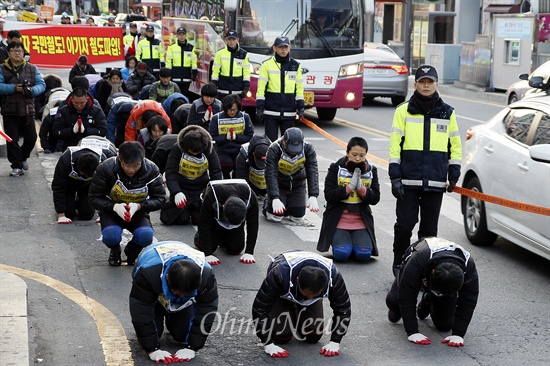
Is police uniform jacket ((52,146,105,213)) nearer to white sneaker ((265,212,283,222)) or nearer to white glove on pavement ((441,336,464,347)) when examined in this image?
white sneaker ((265,212,283,222))

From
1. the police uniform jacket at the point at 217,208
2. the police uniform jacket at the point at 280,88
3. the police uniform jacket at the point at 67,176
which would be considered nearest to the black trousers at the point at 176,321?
the police uniform jacket at the point at 217,208

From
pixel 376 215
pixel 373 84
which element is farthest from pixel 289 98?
pixel 373 84

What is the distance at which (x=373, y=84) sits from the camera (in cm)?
2267

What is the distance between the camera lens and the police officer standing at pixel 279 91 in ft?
45.0

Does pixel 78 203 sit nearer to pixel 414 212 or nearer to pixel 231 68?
pixel 414 212

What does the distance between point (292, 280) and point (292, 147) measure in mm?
3842

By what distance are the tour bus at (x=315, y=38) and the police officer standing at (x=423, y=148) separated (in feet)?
33.4

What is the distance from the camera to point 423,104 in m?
7.95

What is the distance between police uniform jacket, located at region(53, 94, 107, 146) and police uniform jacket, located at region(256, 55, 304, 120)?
8.22 ft

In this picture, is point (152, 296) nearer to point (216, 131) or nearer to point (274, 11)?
point (216, 131)

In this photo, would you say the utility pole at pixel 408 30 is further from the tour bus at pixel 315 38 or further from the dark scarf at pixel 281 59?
the dark scarf at pixel 281 59

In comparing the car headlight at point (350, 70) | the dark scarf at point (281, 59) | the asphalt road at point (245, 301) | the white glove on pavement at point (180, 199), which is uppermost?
the dark scarf at point (281, 59)

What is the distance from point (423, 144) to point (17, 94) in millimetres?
6227

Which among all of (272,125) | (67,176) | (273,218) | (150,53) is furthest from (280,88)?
(150,53)
